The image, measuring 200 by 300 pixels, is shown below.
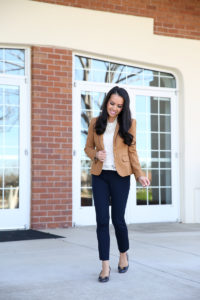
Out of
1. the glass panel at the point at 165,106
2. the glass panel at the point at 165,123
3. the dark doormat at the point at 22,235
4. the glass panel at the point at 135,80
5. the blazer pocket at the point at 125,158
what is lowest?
the dark doormat at the point at 22,235

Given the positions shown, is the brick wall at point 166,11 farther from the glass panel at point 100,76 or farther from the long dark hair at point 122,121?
the long dark hair at point 122,121

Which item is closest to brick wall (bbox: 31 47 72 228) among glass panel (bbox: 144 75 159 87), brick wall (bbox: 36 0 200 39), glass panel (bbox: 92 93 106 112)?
glass panel (bbox: 92 93 106 112)

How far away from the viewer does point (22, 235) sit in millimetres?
6191

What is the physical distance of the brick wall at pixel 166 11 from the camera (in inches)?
292

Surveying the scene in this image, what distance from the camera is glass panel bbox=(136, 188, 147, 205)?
762 centimetres

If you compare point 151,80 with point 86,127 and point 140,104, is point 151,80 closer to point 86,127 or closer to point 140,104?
point 140,104

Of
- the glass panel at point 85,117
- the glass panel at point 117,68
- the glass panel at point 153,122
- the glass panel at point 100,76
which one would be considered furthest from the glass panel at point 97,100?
the glass panel at point 153,122

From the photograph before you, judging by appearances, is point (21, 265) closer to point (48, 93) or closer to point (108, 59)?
point (48, 93)

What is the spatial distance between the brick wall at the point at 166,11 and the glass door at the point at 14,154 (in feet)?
5.68

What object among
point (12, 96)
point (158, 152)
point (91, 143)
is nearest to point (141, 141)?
point (158, 152)

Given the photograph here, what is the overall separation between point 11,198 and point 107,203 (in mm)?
3339

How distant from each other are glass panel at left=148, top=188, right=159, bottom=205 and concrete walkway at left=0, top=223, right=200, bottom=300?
1.60 meters

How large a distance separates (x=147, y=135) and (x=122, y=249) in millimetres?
4087

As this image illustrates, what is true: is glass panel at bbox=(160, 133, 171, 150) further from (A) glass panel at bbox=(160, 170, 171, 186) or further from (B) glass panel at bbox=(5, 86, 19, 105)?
(B) glass panel at bbox=(5, 86, 19, 105)
